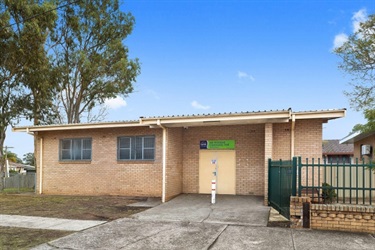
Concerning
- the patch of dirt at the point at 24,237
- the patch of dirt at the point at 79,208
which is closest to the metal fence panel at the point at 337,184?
the patch of dirt at the point at 79,208

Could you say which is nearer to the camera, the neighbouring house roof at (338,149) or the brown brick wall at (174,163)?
the brown brick wall at (174,163)

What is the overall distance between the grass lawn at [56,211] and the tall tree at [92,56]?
15007 millimetres

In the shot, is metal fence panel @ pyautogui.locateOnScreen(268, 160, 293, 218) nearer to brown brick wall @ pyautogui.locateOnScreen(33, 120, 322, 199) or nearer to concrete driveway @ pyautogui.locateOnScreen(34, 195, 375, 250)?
concrete driveway @ pyautogui.locateOnScreen(34, 195, 375, 250)

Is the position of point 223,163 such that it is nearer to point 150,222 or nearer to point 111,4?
point 150,222

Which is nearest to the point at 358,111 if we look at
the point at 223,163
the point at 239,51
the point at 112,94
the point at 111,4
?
the point at 239,51

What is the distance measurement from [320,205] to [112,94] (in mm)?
23182

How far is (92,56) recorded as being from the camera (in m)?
27.9

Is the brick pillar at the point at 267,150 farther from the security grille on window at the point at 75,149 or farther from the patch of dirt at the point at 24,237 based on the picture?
the security grille on window at the point at 75,149

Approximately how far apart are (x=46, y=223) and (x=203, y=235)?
4578 millimetres

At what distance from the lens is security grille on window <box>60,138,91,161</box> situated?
1583 cm

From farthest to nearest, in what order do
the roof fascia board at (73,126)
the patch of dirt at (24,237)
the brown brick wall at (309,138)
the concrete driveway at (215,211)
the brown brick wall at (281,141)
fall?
the roof fascia board at (73,126)
the brown brick wall at (281,141)
the brown brick wall at (309,138)
the concrete driveway at (215,211)
the patch of dirt at (24,237)

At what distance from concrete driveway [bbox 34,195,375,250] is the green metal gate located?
0.58 meters

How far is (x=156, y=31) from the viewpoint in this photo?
61.1 ft

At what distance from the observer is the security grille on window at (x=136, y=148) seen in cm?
1446
